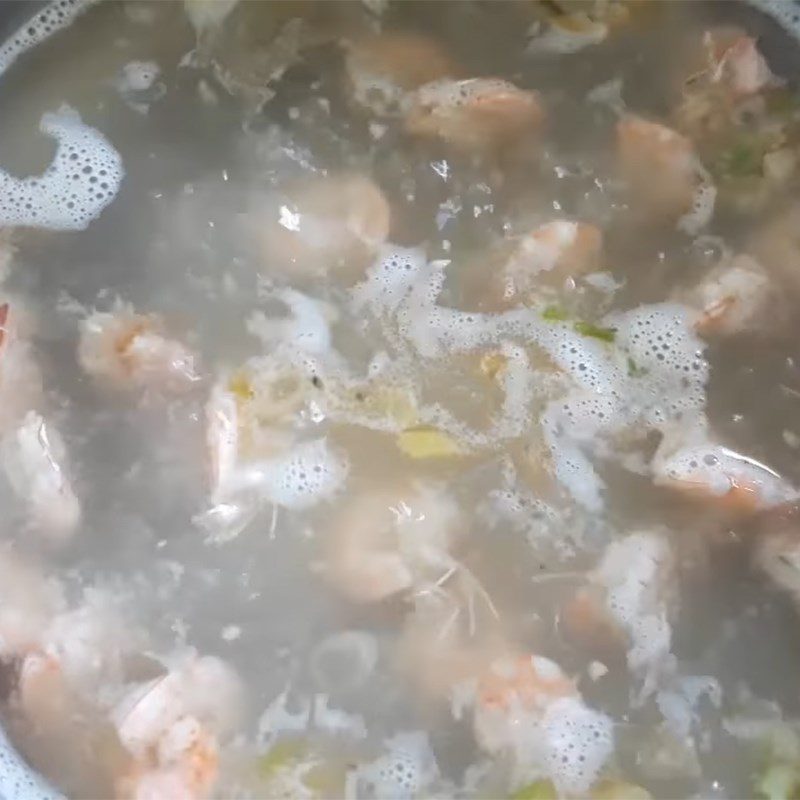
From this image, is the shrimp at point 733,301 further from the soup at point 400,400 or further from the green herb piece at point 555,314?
the green herb piece at point 555,314

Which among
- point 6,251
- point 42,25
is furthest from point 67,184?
point 42,25

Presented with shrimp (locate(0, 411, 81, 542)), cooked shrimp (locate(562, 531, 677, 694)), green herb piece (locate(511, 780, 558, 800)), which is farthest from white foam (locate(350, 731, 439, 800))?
shrimp (locate(0, 411, 81, 542))

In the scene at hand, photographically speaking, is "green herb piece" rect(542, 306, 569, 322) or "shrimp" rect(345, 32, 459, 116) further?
"shrimp" rect(345, 32, 459, 116)

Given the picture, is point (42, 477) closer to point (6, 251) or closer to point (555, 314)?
point (6, 251)

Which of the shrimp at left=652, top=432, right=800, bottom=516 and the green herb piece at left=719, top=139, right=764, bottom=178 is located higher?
the green herb piece at left=719, top=139, right=764, bottom=178

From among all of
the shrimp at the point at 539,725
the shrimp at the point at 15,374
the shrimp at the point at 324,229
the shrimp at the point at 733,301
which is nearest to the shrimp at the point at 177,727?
the shrimp at the point at 539,725

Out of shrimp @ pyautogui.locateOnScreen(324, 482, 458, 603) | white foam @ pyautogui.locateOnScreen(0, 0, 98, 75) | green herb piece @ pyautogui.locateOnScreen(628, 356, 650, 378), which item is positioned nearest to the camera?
shrimp @ pyautogui.locateOnScreen(324, 482, 458, 603)

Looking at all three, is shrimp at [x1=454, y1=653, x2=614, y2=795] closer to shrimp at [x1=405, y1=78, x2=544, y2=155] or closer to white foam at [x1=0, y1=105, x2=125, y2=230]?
shrimp at [x1=405, y1=78, x2=544, y2=155]
